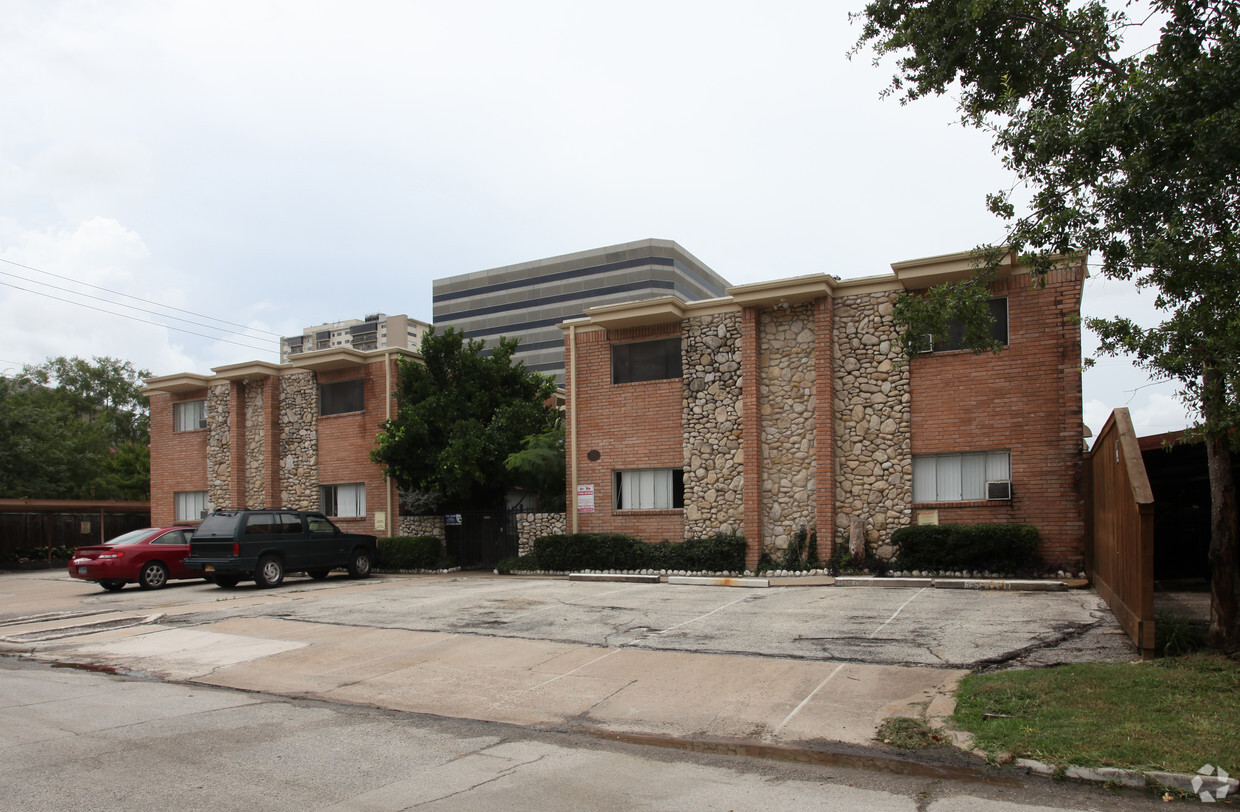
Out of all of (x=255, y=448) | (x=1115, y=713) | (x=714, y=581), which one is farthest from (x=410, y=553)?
(x=1115, y=713)

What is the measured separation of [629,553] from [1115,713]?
45.1 feet

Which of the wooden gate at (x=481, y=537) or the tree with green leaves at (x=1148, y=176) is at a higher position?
the tree with green leaves at (x=1148, y=176)

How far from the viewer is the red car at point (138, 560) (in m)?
18.8

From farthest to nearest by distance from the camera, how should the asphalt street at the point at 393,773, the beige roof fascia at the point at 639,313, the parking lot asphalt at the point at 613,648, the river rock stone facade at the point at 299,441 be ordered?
the river rock stone facade at the point at 299,441
the beige roof fascia at the point at 639,313
the parking lot asphalt at the point at 613,648
the asphalt street at the point at 393,773

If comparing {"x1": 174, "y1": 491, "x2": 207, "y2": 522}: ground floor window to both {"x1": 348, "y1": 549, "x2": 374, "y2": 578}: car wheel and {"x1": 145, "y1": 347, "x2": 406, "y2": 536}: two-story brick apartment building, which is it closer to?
{"x1": 145, "y1": 347, "x2": 406, "y2": 536}: two-story brick apartment building

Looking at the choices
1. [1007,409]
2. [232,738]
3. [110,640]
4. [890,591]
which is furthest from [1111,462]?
[110,640]

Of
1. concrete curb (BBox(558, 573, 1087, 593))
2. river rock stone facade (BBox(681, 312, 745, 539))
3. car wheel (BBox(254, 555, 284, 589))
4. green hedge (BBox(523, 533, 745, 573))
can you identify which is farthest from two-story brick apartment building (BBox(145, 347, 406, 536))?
river rock stone facade (BBox(681, 312, 745, 539))

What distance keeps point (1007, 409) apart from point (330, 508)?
65.9 ft

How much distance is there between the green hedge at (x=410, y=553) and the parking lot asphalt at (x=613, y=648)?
22.8 feet

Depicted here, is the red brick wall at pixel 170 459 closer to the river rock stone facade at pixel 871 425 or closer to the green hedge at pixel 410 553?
the green hedge at pixel 410 553

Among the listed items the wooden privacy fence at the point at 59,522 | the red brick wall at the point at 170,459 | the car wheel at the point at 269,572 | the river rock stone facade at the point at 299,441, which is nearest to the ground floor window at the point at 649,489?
the car wheel at the point at 269,572

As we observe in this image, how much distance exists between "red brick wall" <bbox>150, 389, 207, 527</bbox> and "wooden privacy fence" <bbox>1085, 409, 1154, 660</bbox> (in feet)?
90.2

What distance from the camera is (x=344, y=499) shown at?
26.4 m

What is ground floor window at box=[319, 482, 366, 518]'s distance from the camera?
85.5ft
